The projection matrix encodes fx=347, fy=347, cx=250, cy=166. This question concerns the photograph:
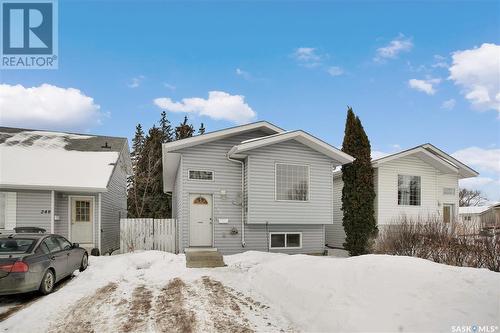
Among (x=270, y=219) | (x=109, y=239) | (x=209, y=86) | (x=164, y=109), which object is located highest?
(x=164, y=109)

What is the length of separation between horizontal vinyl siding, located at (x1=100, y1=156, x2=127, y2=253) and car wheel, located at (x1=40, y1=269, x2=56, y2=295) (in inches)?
290

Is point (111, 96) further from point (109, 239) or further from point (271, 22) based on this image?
point (271, 22)

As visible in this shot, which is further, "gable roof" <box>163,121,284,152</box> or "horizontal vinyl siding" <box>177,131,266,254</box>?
"horizontal vinyl siding" <box>177,131,266,254</box>

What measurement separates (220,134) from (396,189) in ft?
33.7

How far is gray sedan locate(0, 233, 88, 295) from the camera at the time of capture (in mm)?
7484

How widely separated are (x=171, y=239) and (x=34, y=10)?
32.2 ft

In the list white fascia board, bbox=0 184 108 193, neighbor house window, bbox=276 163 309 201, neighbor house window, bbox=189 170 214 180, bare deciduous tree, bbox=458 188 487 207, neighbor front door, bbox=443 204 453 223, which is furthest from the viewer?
bare deciduous tree, bbox=458 188 487 207

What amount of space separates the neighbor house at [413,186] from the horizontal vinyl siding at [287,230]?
13.8ft

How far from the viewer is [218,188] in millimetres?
14266

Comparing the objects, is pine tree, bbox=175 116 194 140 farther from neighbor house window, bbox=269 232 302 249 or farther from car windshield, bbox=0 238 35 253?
car windshield, bbox=0 238 35 253

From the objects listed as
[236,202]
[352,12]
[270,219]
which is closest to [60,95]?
[236,202]

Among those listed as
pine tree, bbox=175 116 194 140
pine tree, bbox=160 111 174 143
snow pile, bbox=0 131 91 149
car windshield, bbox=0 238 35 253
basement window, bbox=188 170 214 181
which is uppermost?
pine tree, bbox=160 111 174 143

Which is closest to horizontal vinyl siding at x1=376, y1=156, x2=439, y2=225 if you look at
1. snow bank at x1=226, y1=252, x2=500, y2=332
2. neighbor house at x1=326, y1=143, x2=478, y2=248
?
neighbor house at x1=326, y1=143, x2=478, y2=248

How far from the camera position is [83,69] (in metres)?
14.5
